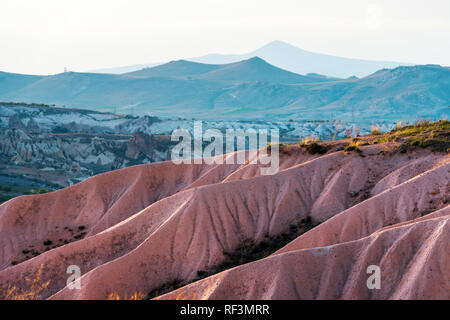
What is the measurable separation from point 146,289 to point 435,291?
11087 mm

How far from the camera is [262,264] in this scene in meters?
15.2

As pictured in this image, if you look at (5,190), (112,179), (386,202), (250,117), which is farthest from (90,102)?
(386,202)

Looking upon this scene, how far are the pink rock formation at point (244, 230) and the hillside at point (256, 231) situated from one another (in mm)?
42

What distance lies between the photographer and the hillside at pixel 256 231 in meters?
14.6
